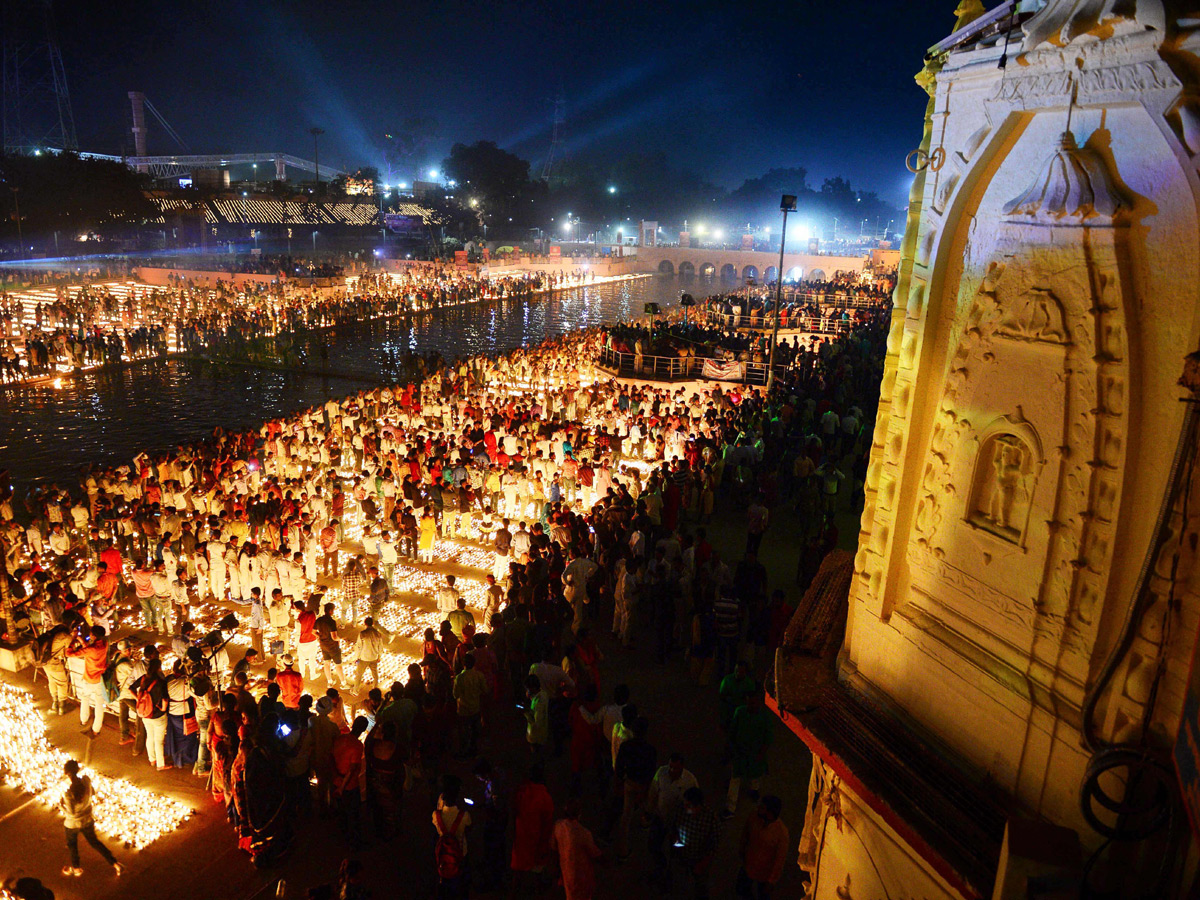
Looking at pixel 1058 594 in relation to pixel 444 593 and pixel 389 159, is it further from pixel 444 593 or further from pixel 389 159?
pixel 389 159

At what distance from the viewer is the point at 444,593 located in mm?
9547

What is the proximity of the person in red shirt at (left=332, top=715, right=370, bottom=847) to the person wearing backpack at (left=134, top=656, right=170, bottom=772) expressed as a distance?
6.48ft

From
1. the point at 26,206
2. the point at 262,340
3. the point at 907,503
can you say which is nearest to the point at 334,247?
the point at 26,206

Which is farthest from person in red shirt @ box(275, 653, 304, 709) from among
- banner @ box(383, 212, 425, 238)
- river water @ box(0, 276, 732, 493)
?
banner @ box(383, 212, 425, 238)

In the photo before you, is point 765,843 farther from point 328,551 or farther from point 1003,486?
point 328,551

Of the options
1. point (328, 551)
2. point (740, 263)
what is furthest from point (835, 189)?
point (328, 551)

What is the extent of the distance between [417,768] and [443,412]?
1195 centimetres

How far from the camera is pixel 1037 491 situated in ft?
11.5

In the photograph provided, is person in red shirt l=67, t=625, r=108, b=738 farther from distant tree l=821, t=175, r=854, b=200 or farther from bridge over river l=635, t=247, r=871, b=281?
distant tree l=821, t=175, r=854, b=200

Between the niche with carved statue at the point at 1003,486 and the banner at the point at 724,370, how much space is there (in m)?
19.8

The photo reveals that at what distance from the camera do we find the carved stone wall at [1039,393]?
306 cm

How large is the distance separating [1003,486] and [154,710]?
7374 mm

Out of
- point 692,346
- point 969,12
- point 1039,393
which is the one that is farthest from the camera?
point 692,346

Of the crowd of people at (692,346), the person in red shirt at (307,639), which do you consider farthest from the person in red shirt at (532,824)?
the crowd of people at (692,346)
